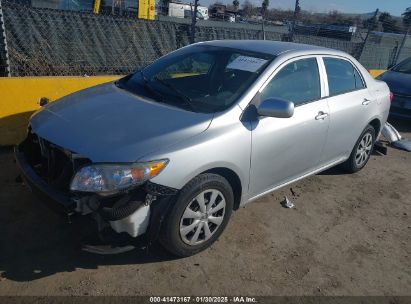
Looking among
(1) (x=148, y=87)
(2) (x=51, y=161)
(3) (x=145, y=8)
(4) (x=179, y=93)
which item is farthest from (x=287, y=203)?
(3) (x=145, y=8)

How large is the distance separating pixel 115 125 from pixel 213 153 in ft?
2.62

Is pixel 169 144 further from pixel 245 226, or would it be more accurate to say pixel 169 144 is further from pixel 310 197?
pixel 310 197

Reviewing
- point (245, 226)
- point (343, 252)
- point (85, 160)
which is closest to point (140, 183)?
point (85, 160)

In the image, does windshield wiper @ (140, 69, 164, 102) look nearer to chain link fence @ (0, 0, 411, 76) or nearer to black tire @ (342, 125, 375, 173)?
black tire @ (342, 125, 375, 173)

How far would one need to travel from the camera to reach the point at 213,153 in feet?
9.94

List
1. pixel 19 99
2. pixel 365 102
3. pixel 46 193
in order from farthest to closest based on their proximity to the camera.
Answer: pixel 19 99 → pixel 365 102 → pixel 46 193

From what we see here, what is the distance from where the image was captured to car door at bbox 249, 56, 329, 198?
3.47 meters

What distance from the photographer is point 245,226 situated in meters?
3.81

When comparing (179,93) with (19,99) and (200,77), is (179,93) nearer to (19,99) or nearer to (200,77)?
(200,77)

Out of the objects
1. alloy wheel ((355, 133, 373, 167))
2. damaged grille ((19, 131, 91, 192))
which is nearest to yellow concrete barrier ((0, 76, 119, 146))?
damaged grille ((19, 131, 91, 192))

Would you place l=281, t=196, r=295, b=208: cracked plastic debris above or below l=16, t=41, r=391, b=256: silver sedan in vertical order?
below

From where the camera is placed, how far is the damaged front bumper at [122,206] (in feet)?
8.89

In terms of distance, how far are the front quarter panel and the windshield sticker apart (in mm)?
569

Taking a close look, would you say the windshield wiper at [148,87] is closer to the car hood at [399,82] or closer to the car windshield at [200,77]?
the car windshield at [200,77]
